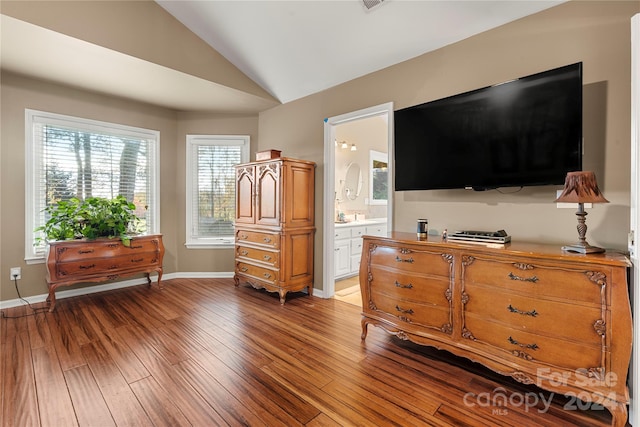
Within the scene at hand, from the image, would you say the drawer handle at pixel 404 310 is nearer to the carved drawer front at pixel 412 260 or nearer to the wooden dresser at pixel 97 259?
the carved drawer front at pixel 412 260

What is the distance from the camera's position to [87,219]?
11.3 ft

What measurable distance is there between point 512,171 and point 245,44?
9.79ft

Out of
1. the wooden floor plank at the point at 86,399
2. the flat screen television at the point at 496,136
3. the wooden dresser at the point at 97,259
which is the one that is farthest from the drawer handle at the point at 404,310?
the wooden dresser at the point at 97,259

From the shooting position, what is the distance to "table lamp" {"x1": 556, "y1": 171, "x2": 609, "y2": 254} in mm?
1603

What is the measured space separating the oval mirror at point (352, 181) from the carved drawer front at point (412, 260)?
2.73m

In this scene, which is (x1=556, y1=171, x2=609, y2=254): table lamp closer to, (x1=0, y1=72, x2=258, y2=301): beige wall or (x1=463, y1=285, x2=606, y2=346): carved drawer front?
(x1=463, y1=285, x2=606, y2=346): carved drawer front

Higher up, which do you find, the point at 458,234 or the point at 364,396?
the point at 458,234

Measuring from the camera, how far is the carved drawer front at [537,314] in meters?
1.53

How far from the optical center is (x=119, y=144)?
404 centimetres

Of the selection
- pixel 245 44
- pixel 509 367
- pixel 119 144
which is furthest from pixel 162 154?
pixel 509 367

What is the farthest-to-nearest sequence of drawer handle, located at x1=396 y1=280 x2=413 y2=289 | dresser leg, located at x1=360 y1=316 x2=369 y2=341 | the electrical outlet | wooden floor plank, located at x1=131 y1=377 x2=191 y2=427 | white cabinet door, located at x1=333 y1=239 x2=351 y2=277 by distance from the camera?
1. white cabinet door, located at x1=333 y1=239 x2=351 y2=277
2. the electrical outlet
3. dresser leg, located at x1=360 y1=316 x2=369 y2=341
4. drawer handle, located at x1=396 y1=280 x2=413 y2=289
5. wooden floor plank, located at x1=131 y1=377 x2=191 y2=427

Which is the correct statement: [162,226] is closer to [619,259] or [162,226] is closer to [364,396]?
[364,396]

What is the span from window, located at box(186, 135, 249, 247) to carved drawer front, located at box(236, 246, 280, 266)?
2.14 ft

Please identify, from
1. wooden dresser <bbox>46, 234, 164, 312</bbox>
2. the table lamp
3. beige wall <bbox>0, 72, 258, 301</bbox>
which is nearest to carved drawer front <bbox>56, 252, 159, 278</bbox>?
wooden dresser <bbox>46, 234, 164, 312</bbox>
